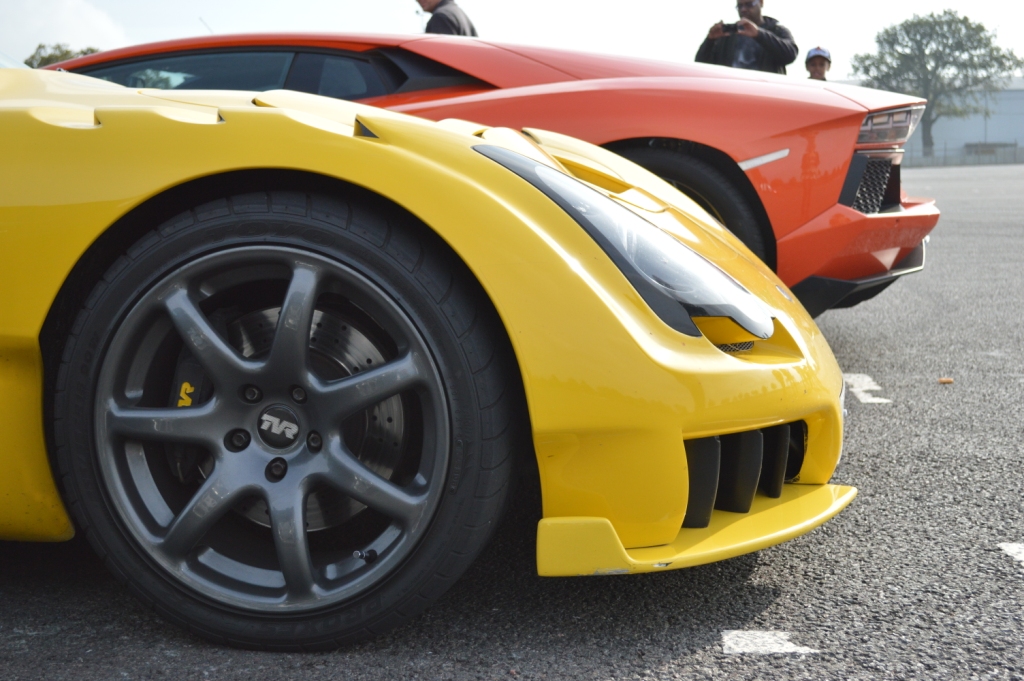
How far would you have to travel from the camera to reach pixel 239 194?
1.63 meters

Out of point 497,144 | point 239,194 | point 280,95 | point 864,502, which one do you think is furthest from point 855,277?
point 239,194

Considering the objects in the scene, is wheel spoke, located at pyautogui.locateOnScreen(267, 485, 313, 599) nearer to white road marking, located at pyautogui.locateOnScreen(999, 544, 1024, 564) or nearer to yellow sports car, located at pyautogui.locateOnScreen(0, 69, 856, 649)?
yellow sports car, located at pyautogui.locateOnScreen(0, 69, 856, 649)

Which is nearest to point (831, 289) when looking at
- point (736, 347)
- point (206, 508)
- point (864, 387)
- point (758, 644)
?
point (864, 387)

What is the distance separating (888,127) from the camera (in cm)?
345

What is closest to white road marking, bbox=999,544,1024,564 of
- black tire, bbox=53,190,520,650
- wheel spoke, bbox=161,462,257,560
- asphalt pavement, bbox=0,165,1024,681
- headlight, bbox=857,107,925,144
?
asphalt pavement, bbox=0,165,1024,681

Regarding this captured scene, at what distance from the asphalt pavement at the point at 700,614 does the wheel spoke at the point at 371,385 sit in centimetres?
43

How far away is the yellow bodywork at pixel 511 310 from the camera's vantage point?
1508 mm

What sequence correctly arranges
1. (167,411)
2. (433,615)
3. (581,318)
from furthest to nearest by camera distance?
1. (433,615)
2. (167,411)
3. (581,318)

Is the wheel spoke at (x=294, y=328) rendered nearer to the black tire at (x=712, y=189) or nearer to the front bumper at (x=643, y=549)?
the front bumper at (x=643, y=549)

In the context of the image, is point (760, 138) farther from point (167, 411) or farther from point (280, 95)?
point (167, 411)

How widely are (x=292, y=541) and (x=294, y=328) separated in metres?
0.36

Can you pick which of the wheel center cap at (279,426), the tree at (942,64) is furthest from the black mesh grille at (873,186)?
the tree at (942,64)

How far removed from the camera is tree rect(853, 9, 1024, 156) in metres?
80.6

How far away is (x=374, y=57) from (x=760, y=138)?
1.65 metres
